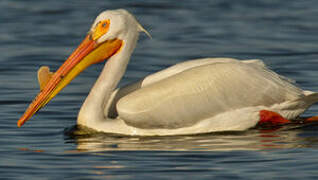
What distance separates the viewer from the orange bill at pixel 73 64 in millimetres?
8719

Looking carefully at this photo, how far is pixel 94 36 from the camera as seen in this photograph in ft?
29.0

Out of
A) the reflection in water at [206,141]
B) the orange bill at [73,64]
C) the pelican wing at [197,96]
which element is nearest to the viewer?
the reflection in water at [206,141]

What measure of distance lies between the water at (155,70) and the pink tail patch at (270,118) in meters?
0.09

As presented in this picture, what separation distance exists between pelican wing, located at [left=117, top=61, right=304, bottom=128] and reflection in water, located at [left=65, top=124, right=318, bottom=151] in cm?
21

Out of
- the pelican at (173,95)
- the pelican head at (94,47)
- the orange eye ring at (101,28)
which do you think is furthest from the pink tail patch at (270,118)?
the orange eye ring at (101,28)

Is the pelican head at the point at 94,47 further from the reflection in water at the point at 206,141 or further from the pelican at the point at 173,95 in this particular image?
the reflection in water at the point at 206,141

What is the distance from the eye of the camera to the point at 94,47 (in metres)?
8.85

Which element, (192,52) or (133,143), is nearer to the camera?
(133,143)

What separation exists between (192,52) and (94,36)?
4.64 metres

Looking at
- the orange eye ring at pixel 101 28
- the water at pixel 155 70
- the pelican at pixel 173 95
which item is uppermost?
the orange eye ring at pixel 101 28

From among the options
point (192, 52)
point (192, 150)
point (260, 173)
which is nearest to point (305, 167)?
point (260, 173)

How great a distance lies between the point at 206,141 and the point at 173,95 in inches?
22.9

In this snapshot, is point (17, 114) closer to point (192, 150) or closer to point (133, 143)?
point (133, 143)

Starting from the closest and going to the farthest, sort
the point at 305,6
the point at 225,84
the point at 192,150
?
the point at 192,150, the point at 225,84, the point at 305,6
